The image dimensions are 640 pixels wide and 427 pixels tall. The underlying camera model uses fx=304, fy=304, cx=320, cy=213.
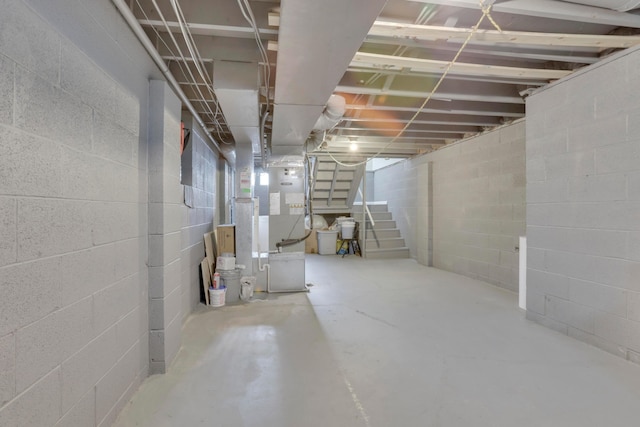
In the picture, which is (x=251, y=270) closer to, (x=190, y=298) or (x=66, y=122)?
(x=190, y=298)

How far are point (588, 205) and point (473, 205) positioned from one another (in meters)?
2.24

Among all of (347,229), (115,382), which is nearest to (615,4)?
(115,382)

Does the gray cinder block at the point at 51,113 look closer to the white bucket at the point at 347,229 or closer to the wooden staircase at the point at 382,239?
the wooden staircase at the point at 382,239

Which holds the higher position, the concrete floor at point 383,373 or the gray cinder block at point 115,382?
the gray cinder block at point 115,382

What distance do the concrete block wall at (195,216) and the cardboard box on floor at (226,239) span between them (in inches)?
8.4

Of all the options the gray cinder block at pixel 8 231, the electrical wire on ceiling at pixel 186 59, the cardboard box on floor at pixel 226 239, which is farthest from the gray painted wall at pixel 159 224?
the cardboard box on floor at pixel 226 239

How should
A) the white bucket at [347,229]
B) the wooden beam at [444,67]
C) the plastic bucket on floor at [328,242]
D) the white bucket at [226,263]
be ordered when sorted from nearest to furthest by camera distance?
the wooden beam at [444,67] → the white bucket at [226,263] → the white bucket at [347,229] → the plastic bucket on floor at [328,242]

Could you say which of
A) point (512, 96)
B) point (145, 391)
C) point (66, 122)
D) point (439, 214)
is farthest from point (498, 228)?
point (66, 122)

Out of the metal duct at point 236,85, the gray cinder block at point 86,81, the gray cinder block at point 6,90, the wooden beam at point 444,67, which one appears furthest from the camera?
the wooden beam at point 444,67

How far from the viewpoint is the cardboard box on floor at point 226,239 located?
4004mm

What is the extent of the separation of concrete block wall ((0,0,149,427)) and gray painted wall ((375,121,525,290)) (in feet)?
13.9

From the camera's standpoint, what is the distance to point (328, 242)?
7.38 meters

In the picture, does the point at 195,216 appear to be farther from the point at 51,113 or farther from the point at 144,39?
the point at 51,113

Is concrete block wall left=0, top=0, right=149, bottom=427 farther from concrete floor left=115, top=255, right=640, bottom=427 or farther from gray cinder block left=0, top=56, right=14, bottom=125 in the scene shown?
concrete floor left=115, top=255, right=640, bottom=427
